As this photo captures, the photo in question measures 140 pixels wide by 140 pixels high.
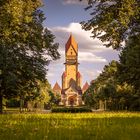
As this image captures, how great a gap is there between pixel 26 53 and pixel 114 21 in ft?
68.8

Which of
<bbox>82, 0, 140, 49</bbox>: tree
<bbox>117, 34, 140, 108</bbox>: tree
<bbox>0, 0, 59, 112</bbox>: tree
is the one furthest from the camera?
<bbox>117, 34, 140, 108</bbox>: tree

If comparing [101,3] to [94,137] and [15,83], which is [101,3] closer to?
[94,137]

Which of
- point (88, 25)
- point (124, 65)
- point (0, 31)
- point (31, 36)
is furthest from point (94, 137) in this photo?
point (124, 65)

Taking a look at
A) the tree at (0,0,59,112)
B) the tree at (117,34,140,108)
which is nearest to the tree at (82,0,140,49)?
the tree at (0,0,59,112)

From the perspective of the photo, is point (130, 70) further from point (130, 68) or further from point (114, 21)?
point (114, 21)

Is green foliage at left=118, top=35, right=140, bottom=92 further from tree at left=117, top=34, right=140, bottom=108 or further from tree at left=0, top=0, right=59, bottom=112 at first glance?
tree at left=0, top=0, right=59, bottom=112

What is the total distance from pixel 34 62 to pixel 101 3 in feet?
67.0

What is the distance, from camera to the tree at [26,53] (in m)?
40.0

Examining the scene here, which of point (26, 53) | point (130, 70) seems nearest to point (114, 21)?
point (26, 53)

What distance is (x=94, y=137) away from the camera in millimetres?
9180

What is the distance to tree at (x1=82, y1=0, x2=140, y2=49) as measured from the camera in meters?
22.6

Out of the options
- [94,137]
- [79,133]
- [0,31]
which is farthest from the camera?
[0,31]

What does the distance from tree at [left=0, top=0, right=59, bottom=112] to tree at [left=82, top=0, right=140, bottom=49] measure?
13.3 metres

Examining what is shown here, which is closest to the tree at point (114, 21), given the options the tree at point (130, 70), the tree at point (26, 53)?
the tree at point (26, 53)
